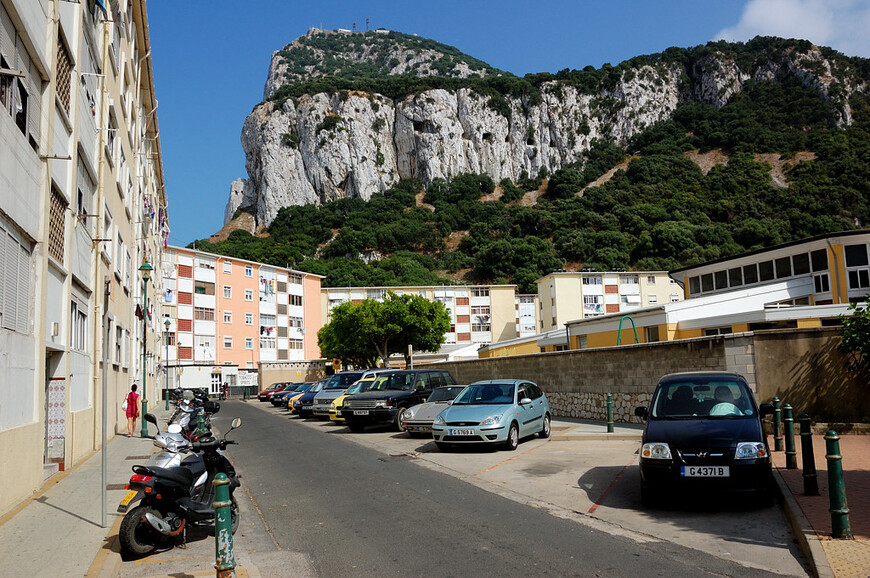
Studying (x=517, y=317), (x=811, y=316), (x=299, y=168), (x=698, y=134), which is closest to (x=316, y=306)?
(x=517, y=317)

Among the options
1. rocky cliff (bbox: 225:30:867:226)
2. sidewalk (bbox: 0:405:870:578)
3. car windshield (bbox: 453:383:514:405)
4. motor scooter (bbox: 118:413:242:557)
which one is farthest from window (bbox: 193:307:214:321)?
rocky cliff (bbox: 225:30:867:226)

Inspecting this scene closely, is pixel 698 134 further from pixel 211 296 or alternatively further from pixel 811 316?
pixel 811 316

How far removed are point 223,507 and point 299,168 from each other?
136m

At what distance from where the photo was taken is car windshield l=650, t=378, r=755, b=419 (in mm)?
9172

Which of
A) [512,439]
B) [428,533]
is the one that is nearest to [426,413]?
[512,439]

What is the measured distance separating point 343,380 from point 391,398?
24.9 feet

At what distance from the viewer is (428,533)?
738 cm

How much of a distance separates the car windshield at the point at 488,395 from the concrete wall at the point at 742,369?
4754 millimetres

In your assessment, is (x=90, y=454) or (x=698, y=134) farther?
(x=698, y=134)

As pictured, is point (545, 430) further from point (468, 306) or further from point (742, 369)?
point (468, 306)

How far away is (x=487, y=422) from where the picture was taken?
47.4 ft

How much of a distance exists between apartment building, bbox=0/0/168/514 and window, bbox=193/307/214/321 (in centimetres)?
4564

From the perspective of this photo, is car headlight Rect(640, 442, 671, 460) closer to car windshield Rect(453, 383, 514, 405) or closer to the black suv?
car windshield Rect(453, 383, 514, 405)

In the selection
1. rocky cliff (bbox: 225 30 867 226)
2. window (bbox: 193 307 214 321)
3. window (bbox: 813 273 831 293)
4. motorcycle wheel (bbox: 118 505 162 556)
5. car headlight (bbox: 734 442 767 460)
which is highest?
rocky cliff (bbox: 225 30 867 226)
